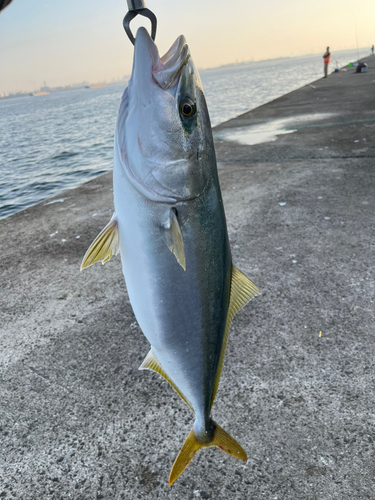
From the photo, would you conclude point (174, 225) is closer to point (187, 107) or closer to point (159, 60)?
point (187, 107)

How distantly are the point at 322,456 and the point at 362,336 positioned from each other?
1.06 metres

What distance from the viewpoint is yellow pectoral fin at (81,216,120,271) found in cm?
159

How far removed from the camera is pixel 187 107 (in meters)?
1.46

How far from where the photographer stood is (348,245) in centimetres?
399

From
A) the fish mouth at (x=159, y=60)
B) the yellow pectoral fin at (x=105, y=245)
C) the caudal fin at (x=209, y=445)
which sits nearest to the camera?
the fish mouth at (x=159, y=60)

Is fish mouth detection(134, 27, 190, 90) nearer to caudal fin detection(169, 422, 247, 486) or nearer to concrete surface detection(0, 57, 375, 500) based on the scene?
caudal fin detection(169, 422, 247, 486)

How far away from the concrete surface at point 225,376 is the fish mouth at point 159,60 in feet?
6.21

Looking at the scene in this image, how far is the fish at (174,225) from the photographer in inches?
57.0

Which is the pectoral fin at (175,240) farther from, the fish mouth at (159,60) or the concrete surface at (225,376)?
the concrete surface at (225,376)

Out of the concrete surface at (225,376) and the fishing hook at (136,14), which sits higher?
the fishing hook at (136,14)

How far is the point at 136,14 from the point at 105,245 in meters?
0.87

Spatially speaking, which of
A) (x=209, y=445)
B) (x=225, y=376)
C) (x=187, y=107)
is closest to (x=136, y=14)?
Answer: (x=187, y=107)

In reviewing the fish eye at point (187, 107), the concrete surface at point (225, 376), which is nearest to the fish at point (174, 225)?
the fish eye at point (187, 107)

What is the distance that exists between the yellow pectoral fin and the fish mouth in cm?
59
